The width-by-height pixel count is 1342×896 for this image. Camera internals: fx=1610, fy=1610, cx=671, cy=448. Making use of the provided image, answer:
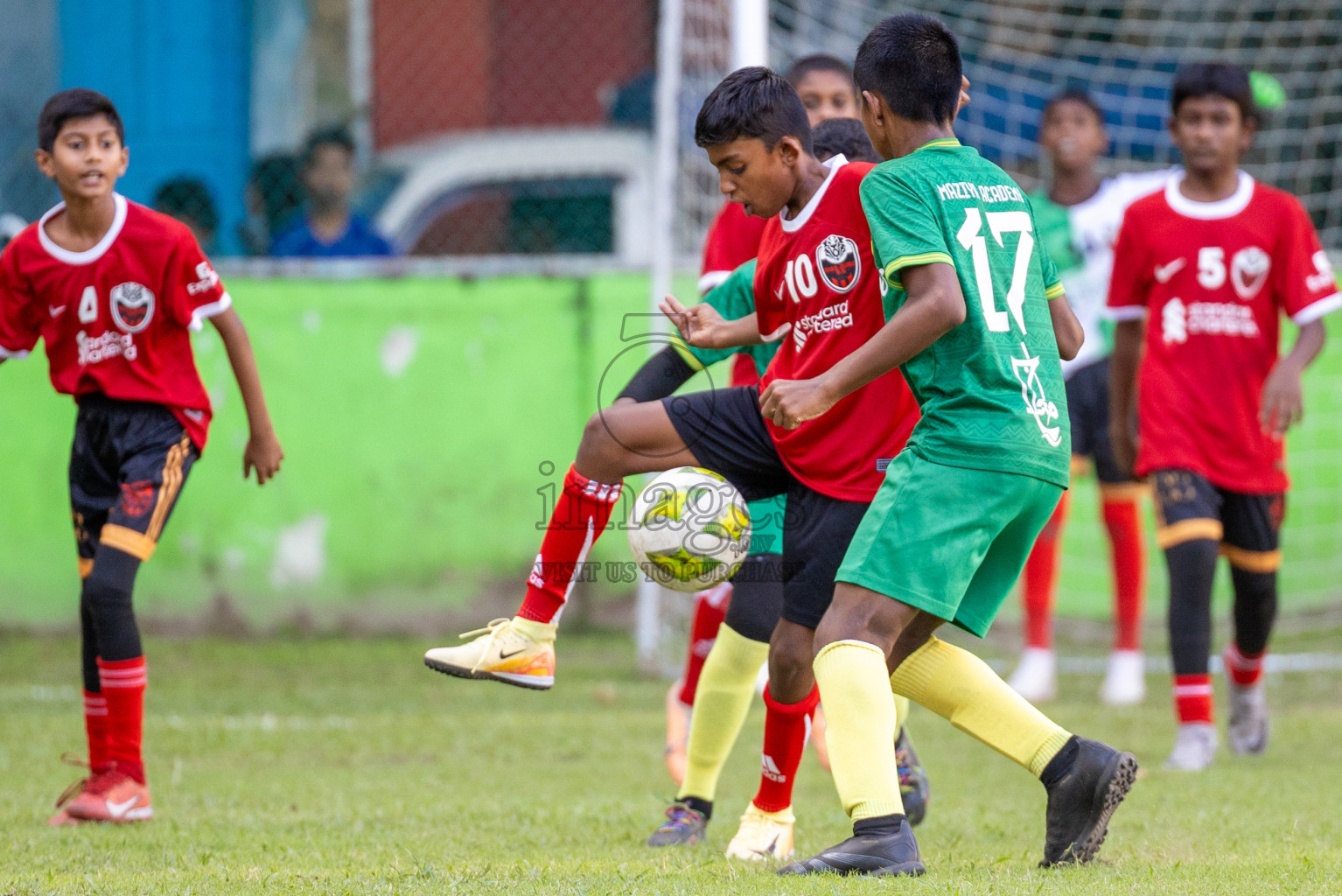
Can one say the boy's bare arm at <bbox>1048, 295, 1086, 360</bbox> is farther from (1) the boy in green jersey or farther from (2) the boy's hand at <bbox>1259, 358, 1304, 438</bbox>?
(2) the boy's hand at <bbox>1259, 358, 1304, 438</bbox>

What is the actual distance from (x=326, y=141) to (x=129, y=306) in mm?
4601

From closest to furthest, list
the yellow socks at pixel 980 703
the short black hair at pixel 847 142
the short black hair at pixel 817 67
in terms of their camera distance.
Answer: the yellow socks at pixel 980 703, the short black hair at pixel 847 142, the short black hair at pixel 817 67

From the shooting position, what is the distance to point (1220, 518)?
554 centimetres

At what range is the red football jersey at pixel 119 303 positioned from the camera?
461 centimetres

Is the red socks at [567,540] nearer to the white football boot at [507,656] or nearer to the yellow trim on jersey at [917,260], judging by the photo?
the white football boot at [507,656]

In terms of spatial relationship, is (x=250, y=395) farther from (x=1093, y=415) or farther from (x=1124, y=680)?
(x=1124, y=680)

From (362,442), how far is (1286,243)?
486cm

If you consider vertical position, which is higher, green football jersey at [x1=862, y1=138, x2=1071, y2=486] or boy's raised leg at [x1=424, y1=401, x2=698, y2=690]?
green football jersey at [x1=862, y1=138, x2=1071, y2=486]

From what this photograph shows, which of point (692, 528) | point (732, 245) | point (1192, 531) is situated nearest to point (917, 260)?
point (692, 528)

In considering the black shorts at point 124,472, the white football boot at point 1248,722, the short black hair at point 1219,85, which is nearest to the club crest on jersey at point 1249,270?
the short black hair at point 1219,85

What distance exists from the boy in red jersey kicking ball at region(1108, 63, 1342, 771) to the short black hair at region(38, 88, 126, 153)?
335 centimetres

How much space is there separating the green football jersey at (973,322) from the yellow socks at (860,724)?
1.43ft

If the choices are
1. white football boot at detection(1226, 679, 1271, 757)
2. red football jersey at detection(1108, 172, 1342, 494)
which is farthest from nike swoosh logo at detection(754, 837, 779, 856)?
white football boot at detection(1226, 679, 1271, 757)

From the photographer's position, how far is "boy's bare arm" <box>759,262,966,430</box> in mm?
3119
